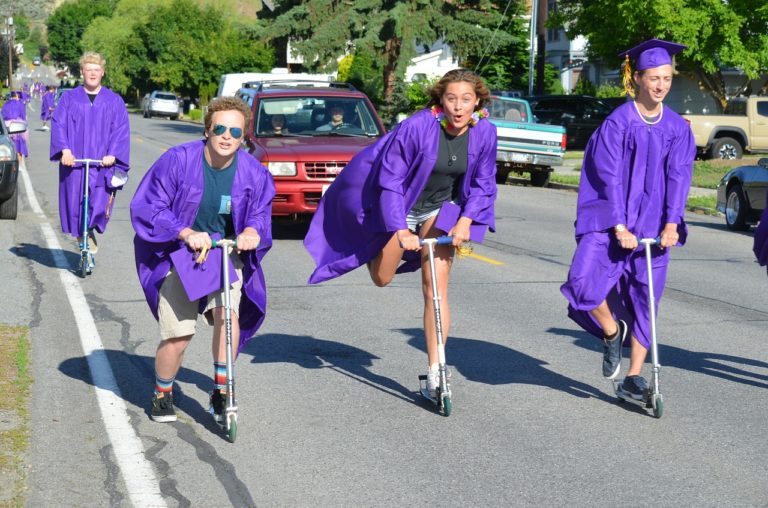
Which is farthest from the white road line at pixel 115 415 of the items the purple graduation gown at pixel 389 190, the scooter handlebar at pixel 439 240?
the scooter handlebar at pixel 439 240

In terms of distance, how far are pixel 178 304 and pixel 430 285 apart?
4.80ft

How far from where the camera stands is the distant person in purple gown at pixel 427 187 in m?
6.64

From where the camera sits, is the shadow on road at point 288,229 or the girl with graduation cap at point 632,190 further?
the shadow on road at point 288,229

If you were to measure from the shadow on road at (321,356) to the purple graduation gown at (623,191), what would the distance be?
1.29 meters

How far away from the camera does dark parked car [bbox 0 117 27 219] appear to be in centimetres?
1636

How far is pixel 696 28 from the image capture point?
111 feet

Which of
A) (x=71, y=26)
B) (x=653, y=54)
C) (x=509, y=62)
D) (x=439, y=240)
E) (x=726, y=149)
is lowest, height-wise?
(x=726, y=149)

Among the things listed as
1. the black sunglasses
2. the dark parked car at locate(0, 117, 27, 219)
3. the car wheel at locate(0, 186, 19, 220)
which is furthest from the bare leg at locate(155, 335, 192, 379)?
the car wheel at locate(0, 186, 19, 220)

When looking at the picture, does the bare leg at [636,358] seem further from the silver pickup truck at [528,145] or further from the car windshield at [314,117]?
the silver pickup truck at [528,145]

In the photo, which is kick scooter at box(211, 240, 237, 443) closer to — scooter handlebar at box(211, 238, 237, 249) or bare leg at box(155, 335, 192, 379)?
scooter handlebar at box(211, 238, 237, 249)

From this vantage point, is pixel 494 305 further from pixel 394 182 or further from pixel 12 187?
pixel 12 187

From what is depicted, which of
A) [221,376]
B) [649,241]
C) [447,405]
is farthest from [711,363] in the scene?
[221,376]

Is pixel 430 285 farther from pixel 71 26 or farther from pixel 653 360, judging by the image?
pixel 71 26

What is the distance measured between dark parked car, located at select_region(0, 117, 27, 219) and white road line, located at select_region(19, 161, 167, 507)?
552cm
